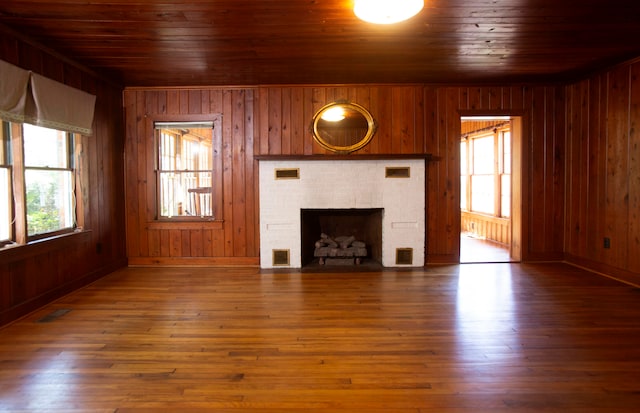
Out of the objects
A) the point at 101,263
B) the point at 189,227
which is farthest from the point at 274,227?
the point at 101,263

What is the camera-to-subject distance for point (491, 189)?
758 cm

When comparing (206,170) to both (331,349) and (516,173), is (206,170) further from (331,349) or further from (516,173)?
(516,173)

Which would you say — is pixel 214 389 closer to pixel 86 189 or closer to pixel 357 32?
pixel 357 32

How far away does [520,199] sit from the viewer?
5.35 metres

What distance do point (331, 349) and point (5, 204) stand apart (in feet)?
9.33

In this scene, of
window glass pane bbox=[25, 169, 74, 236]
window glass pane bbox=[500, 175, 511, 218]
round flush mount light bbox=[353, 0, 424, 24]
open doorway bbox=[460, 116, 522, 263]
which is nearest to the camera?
round flush mount light bbox=[353, 0, 424, 24]

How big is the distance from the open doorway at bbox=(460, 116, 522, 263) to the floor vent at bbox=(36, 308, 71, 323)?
14.8 feet

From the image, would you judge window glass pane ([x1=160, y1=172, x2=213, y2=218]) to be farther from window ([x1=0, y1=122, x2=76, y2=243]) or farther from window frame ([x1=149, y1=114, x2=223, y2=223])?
window ([x1=0, y1=122, x2=76, y2=243])

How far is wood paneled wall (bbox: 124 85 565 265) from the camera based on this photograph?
5242 millimetres

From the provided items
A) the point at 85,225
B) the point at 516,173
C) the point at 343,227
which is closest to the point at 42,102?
the point at 85,225

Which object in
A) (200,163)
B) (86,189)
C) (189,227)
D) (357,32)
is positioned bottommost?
(189,227)

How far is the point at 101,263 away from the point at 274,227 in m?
2.02

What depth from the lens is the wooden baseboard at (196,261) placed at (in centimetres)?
538

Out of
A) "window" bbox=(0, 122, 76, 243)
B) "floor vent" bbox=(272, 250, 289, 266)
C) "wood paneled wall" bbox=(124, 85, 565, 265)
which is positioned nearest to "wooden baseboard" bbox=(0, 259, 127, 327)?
"window" bbox=(0, 122, 76, 243)
